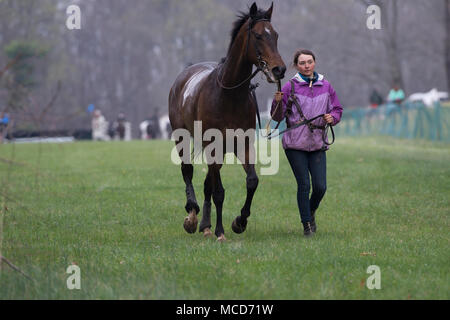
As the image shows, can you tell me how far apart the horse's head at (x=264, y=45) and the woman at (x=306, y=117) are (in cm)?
62

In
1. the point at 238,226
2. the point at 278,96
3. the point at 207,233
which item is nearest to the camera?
the point at 278,96

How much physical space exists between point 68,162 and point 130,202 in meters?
9.76

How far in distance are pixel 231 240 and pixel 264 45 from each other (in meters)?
2.28

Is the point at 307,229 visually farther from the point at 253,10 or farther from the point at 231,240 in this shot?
the point at 253,10

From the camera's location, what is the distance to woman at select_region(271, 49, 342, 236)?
330 inches

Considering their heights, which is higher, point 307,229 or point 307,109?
point 307,109

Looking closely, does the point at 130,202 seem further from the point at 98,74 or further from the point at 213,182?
the point at 98,74

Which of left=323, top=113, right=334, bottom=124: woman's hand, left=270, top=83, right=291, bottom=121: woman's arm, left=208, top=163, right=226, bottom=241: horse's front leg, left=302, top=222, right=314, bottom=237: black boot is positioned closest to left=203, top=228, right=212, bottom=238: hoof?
left=208, top=163, right=226, bottom=241: horse's front leg

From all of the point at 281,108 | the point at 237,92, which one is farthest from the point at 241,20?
the point at 281,108

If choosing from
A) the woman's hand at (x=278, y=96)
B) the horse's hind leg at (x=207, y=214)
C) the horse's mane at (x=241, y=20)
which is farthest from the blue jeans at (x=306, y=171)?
the horse's mane at (x=241, y=20)

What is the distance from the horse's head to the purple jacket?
0.68 meters

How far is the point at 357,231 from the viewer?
9094 mm

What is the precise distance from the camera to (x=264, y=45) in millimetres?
7801

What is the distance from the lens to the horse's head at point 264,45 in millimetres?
7551
